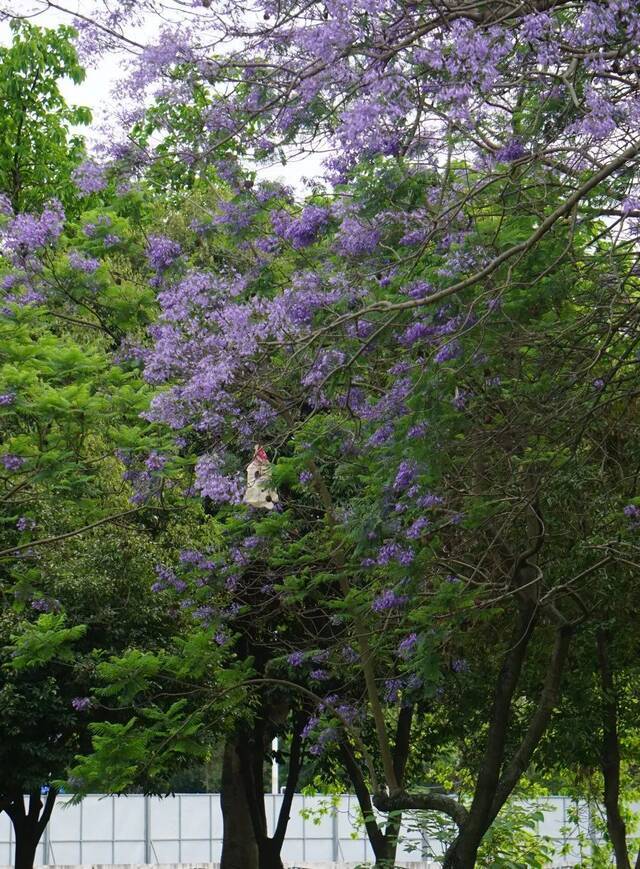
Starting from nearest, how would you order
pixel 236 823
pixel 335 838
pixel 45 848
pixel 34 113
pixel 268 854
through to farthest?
pixel 268 854 → pixel 236 823 → pixel 34 113 → pixel 45 848 → pixel 335 838

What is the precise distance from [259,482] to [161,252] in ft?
→ 5.54

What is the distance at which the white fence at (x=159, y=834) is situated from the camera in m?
27.0

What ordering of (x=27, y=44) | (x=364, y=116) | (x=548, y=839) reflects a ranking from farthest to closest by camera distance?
(x=27, y=44), (x=548, y=839), (x=364, y=116)

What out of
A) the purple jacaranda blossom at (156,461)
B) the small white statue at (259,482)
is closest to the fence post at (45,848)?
the small white statue at (259,482)

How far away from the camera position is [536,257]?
7.50 m

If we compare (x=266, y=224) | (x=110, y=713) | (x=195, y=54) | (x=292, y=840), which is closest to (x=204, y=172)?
(x=195, y=54)

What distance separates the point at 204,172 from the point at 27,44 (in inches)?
581

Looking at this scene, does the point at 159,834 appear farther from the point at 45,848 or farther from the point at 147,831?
the point at 45,848

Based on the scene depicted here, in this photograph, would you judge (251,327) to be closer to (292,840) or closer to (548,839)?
(548,839)

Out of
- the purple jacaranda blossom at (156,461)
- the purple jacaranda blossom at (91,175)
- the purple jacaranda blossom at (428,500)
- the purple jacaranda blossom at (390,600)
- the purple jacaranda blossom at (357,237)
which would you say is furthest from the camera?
the purple jacaranda blossom at (156,461)

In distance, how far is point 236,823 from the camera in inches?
701

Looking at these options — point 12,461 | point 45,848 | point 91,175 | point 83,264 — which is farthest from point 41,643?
point 45,848

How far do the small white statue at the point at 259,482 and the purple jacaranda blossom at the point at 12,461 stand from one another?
1553 mm

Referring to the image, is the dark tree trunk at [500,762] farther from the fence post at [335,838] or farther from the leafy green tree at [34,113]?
the fence post at [335,838]
